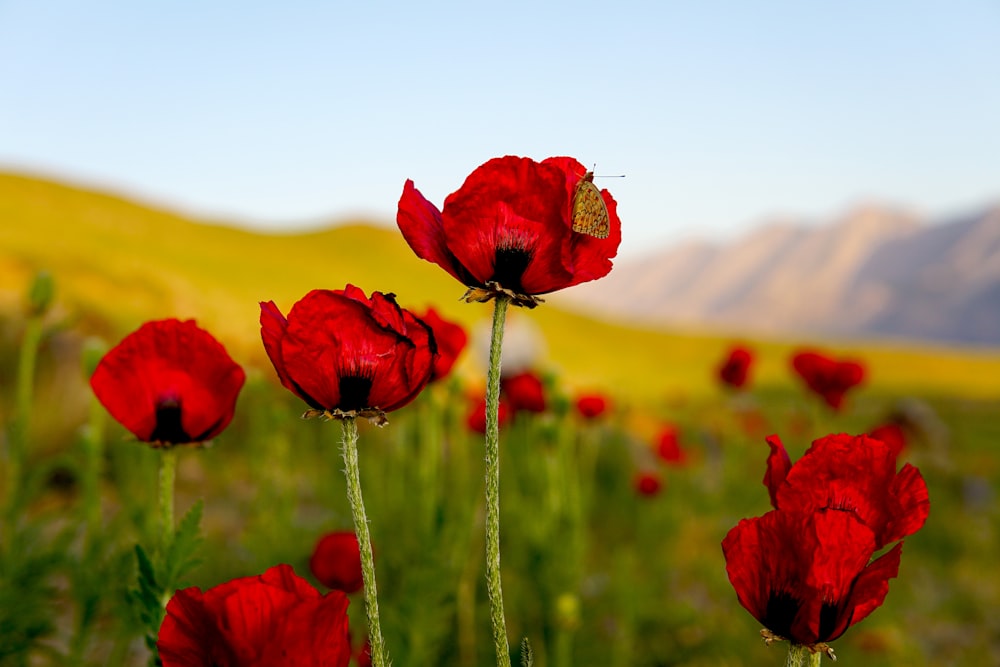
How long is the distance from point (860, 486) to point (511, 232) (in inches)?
18.8

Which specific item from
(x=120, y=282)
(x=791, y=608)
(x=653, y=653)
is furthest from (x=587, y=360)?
(x=791, y=608)

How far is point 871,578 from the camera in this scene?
2.66 feet

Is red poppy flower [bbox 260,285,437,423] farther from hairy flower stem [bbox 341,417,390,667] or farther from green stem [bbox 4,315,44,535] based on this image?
green stem [bbox 4,315,44,535]

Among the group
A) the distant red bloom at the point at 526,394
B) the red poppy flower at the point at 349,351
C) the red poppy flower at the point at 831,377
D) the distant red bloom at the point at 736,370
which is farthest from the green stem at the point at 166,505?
the distant red bloom at the point at 736,370

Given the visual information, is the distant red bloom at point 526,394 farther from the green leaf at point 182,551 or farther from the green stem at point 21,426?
the green leaf at point 182,551

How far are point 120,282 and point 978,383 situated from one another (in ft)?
120

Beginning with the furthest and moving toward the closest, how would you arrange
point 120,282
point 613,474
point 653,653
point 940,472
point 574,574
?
point 120,282
point 940,472
point 613,474
point 653,653
point 574,574

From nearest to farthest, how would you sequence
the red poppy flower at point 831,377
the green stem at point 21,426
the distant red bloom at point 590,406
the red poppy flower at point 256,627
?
1. the red poppy flower at point 256,627
2. the green stem at point 21,426
3. the red poppy flower at point 831,377
4. the distant red bloom at point 590,406

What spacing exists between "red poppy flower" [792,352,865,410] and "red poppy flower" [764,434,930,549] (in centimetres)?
269

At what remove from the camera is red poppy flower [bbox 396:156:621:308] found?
90cm

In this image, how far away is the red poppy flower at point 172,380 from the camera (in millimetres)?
1130

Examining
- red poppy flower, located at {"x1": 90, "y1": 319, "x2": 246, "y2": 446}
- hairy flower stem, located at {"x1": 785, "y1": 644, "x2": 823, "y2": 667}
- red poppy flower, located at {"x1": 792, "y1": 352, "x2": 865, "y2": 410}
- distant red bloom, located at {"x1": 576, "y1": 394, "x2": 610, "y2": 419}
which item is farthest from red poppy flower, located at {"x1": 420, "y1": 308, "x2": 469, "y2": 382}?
red poppy flower, located at {"x1": 792, "y1": 352, "x2": 865, "y2": 410}

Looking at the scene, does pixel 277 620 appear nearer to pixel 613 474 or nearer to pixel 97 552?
pixel 97 552

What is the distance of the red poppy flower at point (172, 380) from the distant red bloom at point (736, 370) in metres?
3.55
